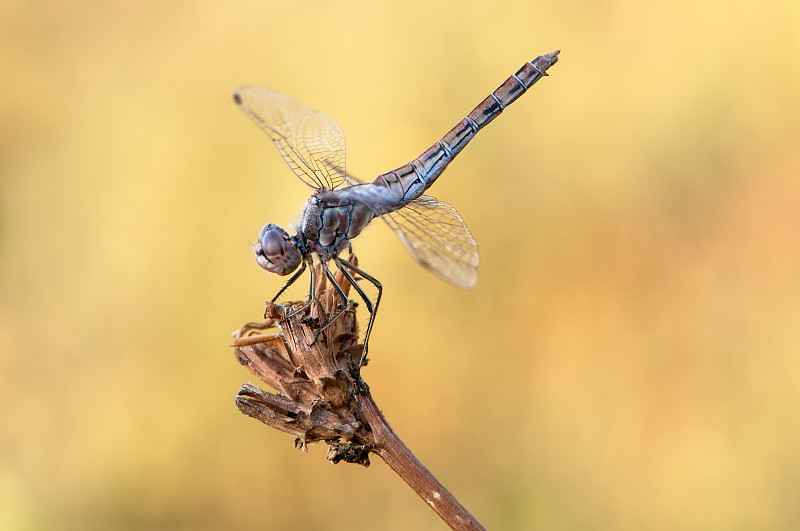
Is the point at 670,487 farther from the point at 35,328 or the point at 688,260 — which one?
the point at 35,328

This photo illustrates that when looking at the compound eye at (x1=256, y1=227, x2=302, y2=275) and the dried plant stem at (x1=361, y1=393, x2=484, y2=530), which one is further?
the compound eye at (x1=256, y1=227, x2=302, y2=275)

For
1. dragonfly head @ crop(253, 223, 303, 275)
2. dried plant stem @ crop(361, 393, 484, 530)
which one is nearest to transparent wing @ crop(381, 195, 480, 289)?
dragonfly head @ crop(253, 223, 303, 275)

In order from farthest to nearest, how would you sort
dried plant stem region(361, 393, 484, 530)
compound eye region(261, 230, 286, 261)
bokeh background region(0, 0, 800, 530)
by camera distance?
bokeh background region(0, 0, 800, 530), compound eye region(261, 230, 286, 261), dried plant stem region(361, 393, 484, 530)

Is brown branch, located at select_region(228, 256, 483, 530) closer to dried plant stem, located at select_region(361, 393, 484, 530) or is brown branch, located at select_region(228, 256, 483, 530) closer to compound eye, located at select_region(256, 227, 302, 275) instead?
dried plant stem, located at select_region(361, 393, 484, 530)

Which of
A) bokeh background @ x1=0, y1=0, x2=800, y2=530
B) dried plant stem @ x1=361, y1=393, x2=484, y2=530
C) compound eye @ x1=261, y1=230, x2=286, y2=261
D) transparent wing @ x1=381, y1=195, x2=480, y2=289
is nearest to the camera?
dried plant stem @ x1=361, y1=393, x2=484, y2=530

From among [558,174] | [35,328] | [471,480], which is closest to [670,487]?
[471,480]

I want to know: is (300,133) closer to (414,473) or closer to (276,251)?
(276,251)

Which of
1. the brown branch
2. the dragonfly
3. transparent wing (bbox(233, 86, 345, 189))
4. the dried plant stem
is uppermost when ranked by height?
transparent wing (bbox(233, 86, 345, 189))

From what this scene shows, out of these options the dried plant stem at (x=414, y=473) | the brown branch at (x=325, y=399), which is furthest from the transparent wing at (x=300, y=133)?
the dried plant stem at (x=414, y=473)
